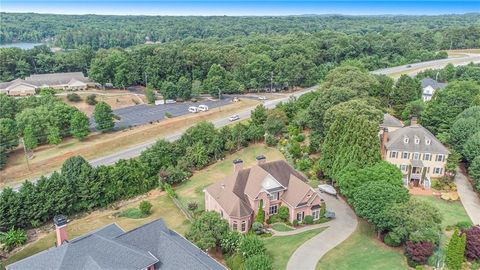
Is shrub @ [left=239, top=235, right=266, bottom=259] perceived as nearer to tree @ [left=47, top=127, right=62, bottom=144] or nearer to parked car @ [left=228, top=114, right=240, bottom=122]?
tree @ [left=47, top=127, right=62, bottom=144]

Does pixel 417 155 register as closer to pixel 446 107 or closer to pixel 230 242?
pixel 446 107

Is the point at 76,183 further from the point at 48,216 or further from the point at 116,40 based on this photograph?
the point at 116,40

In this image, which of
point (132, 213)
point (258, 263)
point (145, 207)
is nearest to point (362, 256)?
point (258, 263)

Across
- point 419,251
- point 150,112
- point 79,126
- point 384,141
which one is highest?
point 384,141

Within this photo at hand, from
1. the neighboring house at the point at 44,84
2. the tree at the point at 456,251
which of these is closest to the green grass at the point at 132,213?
the tree at the point at 456,251

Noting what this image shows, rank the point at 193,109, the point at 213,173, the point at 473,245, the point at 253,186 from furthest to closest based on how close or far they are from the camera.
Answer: the point at 193,109
the point at 213,173
the point at 253,186
the point at 473,245

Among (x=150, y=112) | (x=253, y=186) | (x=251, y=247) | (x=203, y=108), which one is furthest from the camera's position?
(x=203, y=108)
